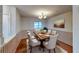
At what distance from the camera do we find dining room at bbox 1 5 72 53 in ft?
11.3

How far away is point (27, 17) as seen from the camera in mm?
8641

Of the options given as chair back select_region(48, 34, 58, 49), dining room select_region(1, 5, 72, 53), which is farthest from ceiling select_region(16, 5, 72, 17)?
chair back select_region(48, 34, 58, 49)

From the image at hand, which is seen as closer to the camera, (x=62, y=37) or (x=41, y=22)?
(x=62, y=37)

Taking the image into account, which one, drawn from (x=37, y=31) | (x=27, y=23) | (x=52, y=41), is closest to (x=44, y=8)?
(x=52, y=41)

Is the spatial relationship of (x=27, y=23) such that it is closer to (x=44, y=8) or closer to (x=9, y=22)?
(x=44, y=8)

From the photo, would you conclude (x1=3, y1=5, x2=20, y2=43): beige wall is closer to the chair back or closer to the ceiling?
the ceiling

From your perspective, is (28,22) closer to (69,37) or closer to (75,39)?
(69,37)

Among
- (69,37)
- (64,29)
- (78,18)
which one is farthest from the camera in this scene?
(64,29)

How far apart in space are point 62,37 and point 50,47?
263 centimetres

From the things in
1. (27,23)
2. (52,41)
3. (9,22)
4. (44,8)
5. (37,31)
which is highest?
(44,8)

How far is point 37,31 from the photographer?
6918mm
